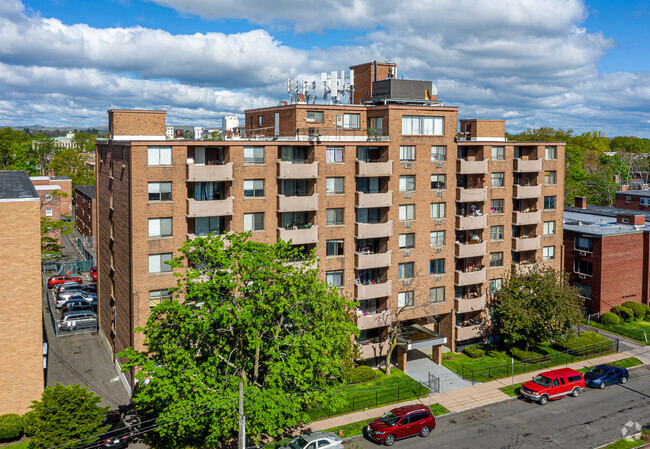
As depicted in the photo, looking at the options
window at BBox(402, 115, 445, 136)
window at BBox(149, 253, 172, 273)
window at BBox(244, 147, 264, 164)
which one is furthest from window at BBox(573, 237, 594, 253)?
window at BBox(149, 253, 172, 273)

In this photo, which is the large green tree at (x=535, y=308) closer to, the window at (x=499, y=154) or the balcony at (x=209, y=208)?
the window at (x=499, y=154)

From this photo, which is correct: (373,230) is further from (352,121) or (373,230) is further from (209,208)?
(209,208)

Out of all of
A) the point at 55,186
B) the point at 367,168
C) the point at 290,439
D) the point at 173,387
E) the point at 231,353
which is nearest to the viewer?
the point at 173,387

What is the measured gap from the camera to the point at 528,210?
5775 centimetres

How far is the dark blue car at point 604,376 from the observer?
153 feet

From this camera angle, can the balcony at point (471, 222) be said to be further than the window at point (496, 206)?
No

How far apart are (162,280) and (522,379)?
32125mm

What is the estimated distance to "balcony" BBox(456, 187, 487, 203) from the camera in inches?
2050

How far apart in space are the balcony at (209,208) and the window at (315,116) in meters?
11.3

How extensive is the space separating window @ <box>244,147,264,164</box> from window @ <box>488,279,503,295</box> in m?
27.0

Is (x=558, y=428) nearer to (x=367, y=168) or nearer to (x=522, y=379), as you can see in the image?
(x=522, y=379)

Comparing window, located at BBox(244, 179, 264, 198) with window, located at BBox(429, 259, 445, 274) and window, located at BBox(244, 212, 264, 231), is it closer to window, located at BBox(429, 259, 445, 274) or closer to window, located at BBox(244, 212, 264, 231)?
window, located at BBox(244, 212, 264, 231)

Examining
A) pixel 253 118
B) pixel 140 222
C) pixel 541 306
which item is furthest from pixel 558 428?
pixel 253 118

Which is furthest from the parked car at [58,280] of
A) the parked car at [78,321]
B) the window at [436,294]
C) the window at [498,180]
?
the window at [498,180]
